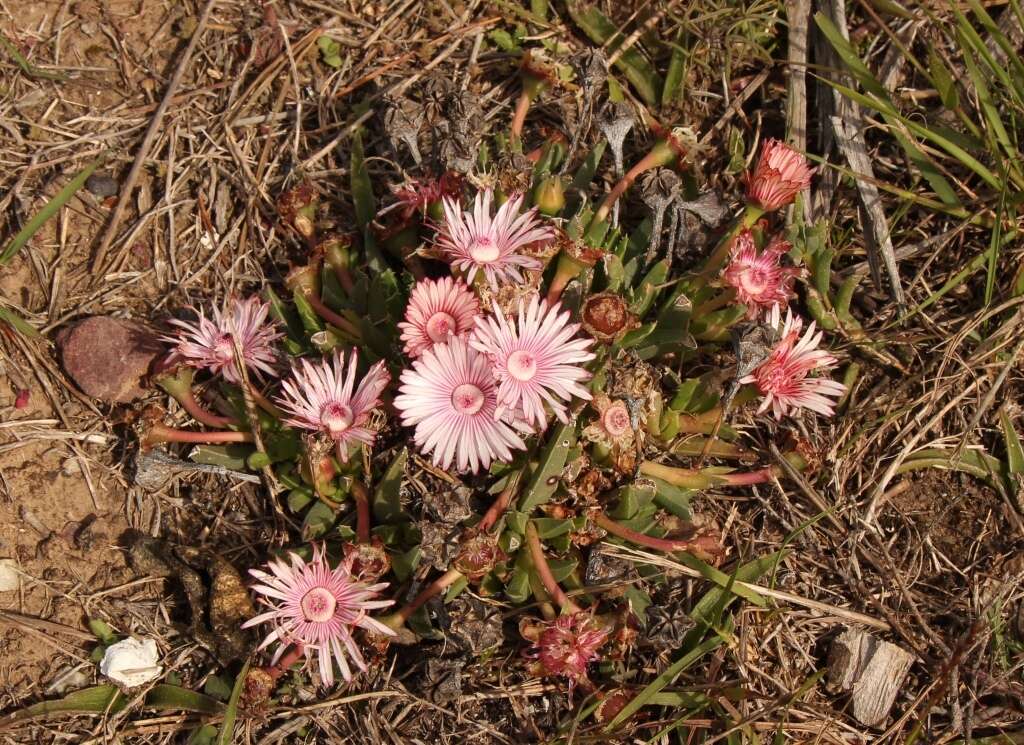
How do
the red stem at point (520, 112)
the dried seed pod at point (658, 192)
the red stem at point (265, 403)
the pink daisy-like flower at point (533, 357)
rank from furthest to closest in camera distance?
the red stem at point (520, 112)
the dried seed pod at point (658, 192)
the red stem at point (265, 403)
the pink daisy-like flower at point (533, 357)

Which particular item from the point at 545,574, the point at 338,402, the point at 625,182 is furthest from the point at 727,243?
the point at 338,402

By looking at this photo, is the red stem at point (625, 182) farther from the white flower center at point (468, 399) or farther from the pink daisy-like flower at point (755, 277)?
the white flower center at point (468, 399)

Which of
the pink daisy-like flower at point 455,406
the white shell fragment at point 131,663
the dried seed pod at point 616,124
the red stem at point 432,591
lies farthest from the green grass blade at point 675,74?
the white shell fragment at point 131,663

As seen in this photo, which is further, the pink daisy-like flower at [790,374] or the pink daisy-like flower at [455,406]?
the pink daisy-like flower at [790,374]

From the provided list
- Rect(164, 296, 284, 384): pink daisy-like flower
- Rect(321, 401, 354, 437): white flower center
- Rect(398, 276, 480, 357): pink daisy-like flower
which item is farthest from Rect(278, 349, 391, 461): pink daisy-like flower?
Rect(164, 296, 284, 384): pink daisy-like flower

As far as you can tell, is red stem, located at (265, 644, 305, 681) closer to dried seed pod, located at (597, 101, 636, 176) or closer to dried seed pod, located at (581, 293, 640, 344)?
dried seed pod, located at (581, 293, 640, 344)
